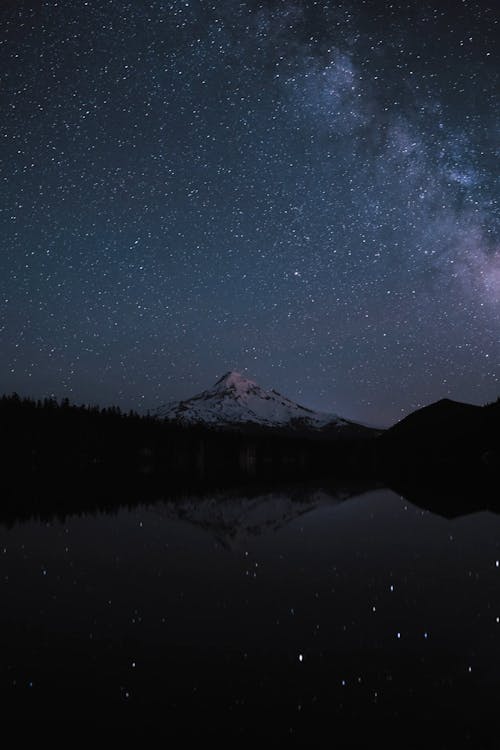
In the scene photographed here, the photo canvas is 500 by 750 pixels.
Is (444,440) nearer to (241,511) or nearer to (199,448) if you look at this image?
(199,448)

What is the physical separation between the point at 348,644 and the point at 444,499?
1069 inches

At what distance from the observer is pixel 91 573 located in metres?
13.0

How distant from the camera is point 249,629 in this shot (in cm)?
883

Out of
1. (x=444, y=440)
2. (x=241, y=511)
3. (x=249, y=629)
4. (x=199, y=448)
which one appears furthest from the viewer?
(x=199, y=448)

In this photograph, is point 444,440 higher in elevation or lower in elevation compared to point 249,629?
higher

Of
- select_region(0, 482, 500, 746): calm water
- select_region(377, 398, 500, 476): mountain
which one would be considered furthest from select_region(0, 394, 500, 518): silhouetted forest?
select_region(0, 482, 500, 746): calm water

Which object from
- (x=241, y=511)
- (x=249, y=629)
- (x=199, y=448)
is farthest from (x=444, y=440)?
(x=249, y=629)

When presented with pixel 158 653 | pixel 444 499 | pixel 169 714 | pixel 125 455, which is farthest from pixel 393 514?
pixel 125 455

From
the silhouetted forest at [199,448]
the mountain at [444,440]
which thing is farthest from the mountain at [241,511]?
the mountain at [444,440]

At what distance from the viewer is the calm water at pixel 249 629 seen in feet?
20.0

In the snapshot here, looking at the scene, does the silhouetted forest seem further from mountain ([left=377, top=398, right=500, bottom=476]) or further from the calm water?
the calm water

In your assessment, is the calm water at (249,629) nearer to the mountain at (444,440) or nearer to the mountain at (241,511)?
the mountain at (241,511)

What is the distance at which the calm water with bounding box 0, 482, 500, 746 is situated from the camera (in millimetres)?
6090

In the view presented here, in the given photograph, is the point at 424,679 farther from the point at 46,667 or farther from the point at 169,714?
the point at 46,667
